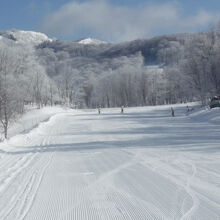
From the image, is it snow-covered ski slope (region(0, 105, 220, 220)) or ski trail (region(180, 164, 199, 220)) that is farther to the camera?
snow-covered ski slope (region(0, 105, 220, 220))


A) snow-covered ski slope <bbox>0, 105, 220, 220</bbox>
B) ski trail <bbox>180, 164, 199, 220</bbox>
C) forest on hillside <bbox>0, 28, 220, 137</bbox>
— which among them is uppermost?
forest on hillside <bbox>0, 28, 220, 137</bbox>

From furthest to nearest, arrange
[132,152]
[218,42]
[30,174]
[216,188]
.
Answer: [218,42]
[132,152]
[30,174]
[216,188]

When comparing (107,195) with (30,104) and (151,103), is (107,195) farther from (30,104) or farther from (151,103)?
(151,103)

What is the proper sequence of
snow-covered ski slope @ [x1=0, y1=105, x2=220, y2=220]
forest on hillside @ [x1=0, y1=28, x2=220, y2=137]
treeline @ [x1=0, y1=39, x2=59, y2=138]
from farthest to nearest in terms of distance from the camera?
1. treeline @ [x1=0, y1=39, x2=59, y2=138]
2. forest on hillside @ [x1=0, y1=28, x2=220, y2=137]
3. snow-covered ski slope @ [x1=0, y1=105, x2=220, y2=220]

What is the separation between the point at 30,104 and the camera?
7606 cm

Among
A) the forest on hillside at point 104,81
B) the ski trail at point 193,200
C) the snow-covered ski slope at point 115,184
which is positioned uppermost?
the forest on hillside at point 104,81

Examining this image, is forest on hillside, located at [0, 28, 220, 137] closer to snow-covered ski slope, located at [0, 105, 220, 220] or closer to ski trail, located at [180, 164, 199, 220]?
snow-covered ski slope, located at [0, 105, 220, 220]

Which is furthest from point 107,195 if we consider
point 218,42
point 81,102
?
point 81,102

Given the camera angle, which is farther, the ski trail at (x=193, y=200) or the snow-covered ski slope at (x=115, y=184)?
the snow-covered ski slope at (x=115, y=184)

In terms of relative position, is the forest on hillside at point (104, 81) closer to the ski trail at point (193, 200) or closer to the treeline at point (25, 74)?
the treeline at point (25, 74)

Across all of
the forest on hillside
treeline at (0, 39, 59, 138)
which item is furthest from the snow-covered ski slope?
treeline at (0, 39, 59, 138)

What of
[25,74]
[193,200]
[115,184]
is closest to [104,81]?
[25,74]

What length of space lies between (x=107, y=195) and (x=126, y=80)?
336ft

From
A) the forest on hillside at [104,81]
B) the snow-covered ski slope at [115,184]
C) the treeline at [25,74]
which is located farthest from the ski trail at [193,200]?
the treeline at [25,74]
